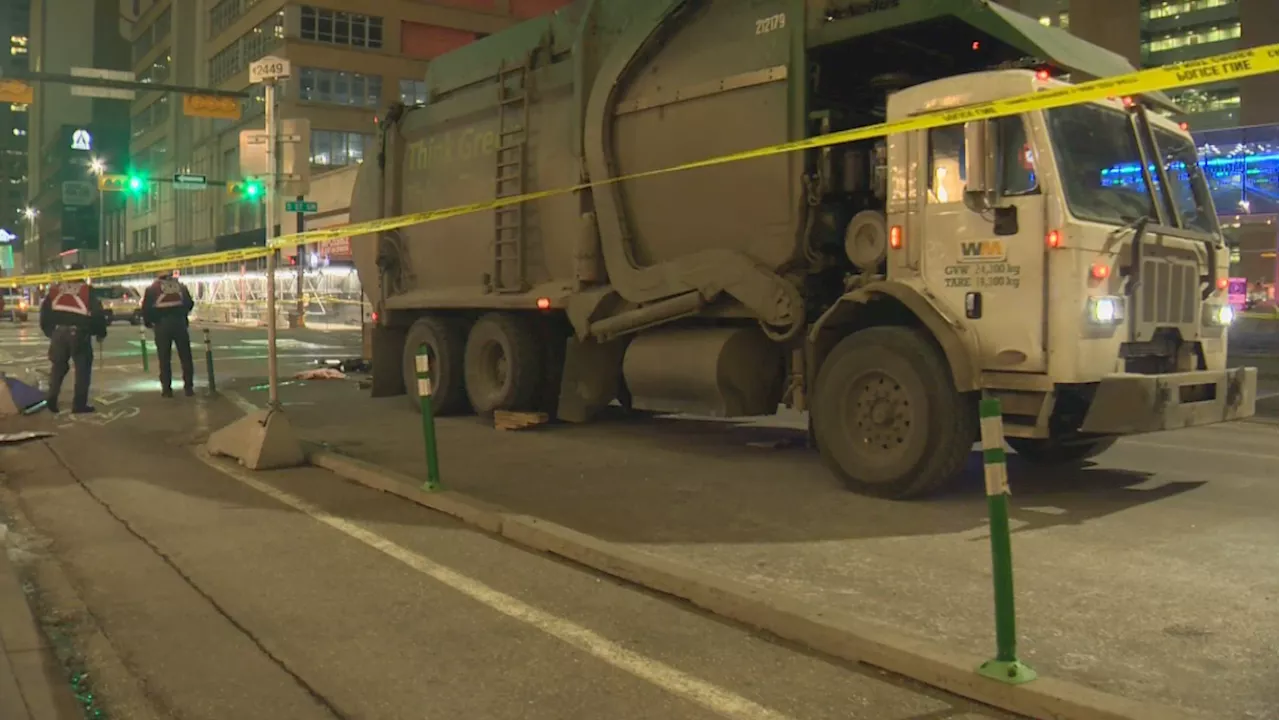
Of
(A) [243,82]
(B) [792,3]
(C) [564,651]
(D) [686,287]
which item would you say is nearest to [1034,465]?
(D) [686,287]

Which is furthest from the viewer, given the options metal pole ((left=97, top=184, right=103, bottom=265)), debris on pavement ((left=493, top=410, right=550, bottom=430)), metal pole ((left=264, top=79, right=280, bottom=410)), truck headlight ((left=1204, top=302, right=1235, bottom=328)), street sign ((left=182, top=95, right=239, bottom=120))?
metal pole ((left=97, top=184, right=103, bottom=265))

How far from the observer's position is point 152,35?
8194cm

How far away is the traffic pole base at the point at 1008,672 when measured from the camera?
381cm

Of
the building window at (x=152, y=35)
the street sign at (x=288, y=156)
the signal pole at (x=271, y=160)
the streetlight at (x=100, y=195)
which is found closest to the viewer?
the signal pole at (x=271, y=160)

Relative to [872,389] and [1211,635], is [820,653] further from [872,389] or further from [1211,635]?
[872,389]

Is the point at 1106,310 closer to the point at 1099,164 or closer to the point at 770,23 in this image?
the point at 1099,164

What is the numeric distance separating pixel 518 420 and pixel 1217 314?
6.66 metres

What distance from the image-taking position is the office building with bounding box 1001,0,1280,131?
185ft

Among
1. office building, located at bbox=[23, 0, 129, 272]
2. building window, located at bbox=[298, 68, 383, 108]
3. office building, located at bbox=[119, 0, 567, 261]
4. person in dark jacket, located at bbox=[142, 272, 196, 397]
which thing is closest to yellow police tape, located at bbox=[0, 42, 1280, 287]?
person in dark jacket, located at bbox=[142, 272, 196, 397]

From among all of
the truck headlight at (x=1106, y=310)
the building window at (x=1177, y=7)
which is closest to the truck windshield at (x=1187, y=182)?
the truck headlight at (x=1106, y=310)

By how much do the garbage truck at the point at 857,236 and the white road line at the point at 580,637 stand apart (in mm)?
3116

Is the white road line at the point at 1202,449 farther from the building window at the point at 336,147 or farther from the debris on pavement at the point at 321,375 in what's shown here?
the building window at the point at 336,147

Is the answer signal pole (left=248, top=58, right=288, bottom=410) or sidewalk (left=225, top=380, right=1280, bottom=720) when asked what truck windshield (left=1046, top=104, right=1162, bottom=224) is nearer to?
sidewalk (left=225, top=380, right=1280, bottom=720)

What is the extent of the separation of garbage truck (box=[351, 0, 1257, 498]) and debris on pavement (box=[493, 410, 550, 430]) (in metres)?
0.19
